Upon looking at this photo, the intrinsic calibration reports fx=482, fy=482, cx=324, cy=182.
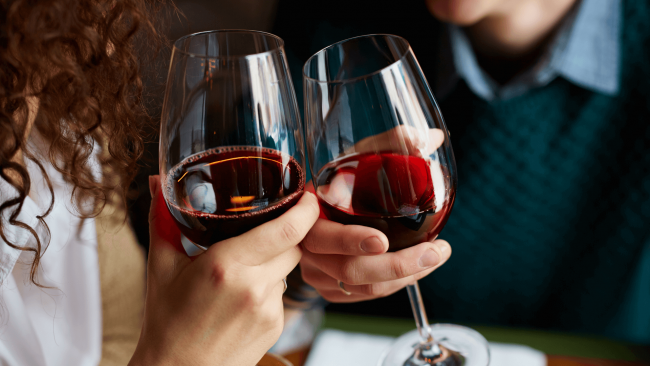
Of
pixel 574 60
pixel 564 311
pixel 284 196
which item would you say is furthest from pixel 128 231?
pixel 564 311

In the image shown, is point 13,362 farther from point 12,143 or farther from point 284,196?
point 284,196

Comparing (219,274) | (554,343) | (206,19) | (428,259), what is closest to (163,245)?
(219,274)

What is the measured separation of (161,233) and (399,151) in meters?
0.33

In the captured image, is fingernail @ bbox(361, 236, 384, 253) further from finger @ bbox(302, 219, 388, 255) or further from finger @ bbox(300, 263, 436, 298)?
finger @ bbox(300, 263, 436, 298)

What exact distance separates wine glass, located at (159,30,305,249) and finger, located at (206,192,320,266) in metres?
0.03

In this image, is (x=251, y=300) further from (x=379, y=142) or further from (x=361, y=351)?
(x=361, y=351)

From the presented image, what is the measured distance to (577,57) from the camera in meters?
1.35

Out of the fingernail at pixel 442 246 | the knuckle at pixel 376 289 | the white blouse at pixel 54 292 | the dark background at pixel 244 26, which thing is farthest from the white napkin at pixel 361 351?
the dark background at pixel 244 26

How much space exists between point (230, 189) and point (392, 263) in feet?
0.76

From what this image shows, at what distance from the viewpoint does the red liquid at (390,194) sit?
0.58 m

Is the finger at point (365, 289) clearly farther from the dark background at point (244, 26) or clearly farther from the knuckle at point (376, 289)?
the dark background at point (244, 26)

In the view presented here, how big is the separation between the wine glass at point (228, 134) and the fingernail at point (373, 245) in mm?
107

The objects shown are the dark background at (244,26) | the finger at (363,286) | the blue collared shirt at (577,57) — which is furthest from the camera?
the dark background at (244,26)

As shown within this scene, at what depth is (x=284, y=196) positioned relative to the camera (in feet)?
1.89
